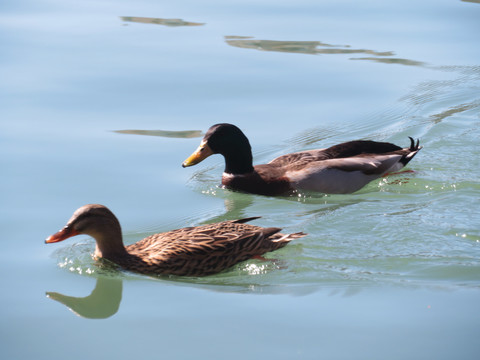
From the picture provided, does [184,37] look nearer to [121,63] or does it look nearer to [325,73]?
[121,63]

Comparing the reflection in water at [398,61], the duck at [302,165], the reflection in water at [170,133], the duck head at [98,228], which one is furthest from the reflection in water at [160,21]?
the duck head at [98,228]

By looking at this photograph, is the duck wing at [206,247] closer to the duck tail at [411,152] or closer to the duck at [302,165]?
the duck at [302,165]

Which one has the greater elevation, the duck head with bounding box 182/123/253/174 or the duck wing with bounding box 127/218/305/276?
the duck head with bounding box 182/123/253/174

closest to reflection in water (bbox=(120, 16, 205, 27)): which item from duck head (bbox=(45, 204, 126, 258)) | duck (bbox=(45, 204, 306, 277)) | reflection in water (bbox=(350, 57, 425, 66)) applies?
reflection in water (bbox=(350, 57, 425, 66))

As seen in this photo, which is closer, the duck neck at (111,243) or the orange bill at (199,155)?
the duck neck at (111,243)

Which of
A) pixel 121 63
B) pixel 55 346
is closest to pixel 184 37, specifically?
pixel 121 63

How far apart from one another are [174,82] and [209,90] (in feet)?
1.75

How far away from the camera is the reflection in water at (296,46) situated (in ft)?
Answer: 43.5

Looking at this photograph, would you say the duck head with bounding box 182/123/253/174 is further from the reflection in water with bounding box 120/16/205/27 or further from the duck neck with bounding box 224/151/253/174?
the reflection in water with bounding box 120/16/205/27

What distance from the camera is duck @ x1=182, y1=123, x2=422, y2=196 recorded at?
934cm

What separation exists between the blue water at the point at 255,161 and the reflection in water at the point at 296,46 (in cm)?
3

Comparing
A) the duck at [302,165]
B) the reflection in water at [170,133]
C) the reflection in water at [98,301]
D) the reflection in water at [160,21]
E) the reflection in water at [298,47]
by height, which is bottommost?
the reflection in water at [98,301]

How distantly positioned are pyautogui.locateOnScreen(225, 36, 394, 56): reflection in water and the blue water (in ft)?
0.10

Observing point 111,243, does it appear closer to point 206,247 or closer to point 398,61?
point 206,247
